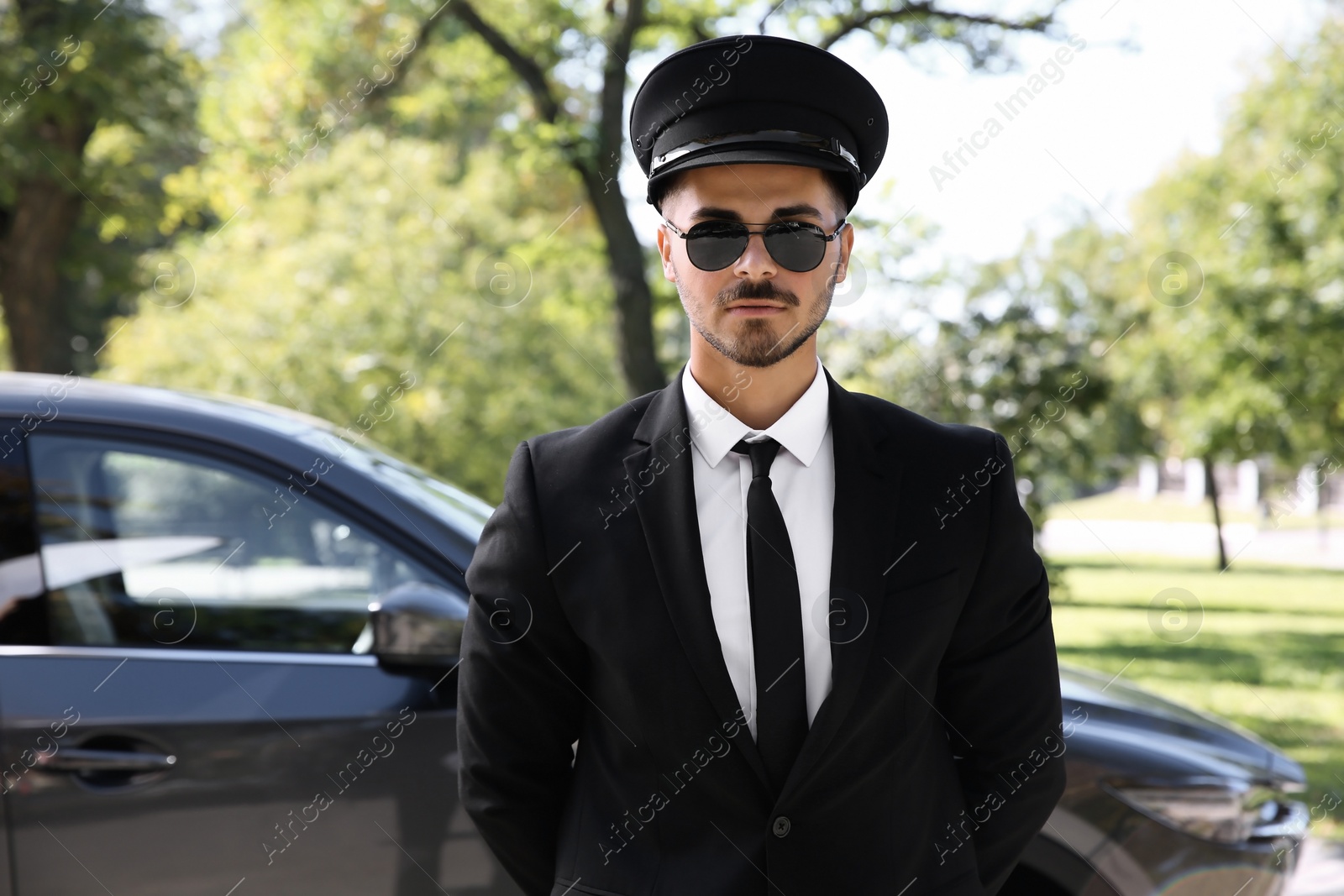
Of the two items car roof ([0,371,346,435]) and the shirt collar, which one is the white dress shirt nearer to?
the shirt collar

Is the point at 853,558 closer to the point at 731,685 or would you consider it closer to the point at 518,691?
the point at 731,685

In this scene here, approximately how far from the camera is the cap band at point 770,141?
68.9 inches

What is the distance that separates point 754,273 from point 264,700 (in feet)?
4.81

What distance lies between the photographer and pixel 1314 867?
490cm

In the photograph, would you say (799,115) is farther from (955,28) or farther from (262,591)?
(955,28)

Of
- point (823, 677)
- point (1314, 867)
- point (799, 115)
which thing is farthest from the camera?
point (1314, 867)

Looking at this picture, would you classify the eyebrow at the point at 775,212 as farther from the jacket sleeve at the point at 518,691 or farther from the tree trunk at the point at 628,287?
the tree trunk at the point at 628,287

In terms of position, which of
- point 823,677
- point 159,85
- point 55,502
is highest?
point 159,85

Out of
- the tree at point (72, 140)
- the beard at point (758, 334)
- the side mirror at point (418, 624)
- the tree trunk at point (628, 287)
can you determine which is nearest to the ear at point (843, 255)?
the beard at point (758, 334)

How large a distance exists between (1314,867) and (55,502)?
16.4 ft

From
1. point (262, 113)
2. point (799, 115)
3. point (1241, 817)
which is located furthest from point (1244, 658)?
point (799, 115)

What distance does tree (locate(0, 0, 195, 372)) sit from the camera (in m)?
8.02

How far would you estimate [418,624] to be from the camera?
7.80 ft

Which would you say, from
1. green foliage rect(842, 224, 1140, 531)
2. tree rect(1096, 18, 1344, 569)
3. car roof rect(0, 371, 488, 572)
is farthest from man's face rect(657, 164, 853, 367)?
tree rect(1096, 18, 1344, 569)
